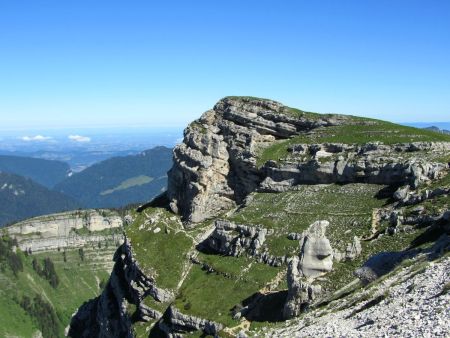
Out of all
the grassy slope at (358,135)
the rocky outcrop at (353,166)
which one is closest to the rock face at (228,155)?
the grassy slope at (358,135)

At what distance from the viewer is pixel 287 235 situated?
232 feet

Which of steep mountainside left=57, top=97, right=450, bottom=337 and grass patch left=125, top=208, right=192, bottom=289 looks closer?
steep mountainside left=57, top=97, right=450, bottom=337

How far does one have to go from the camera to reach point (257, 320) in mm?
56469

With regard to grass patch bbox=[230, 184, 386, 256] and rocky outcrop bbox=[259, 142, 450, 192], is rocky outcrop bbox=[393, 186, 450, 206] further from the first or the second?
grass patch bbox=[230, 184, 386, 256]

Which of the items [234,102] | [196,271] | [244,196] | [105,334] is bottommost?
[105,334]

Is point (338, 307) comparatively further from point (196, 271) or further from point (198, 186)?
point (198, 186)

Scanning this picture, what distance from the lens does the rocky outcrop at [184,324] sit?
61.1m

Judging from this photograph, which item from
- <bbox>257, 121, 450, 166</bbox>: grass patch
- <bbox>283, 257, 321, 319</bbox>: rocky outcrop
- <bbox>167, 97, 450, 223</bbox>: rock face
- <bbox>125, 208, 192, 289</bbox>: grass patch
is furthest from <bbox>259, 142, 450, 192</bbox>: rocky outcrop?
<bbox>283, 257, 321, 319</bbox>: rocky outcrop

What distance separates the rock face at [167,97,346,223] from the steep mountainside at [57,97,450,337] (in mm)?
272

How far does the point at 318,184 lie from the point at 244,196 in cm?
1865

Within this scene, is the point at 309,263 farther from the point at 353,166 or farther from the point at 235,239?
the point at 353,166

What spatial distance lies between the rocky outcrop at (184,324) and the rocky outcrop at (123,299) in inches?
249

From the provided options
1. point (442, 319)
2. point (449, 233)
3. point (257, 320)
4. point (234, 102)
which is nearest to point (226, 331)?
point (257, 320)

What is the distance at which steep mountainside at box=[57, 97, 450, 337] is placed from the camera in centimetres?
3791
